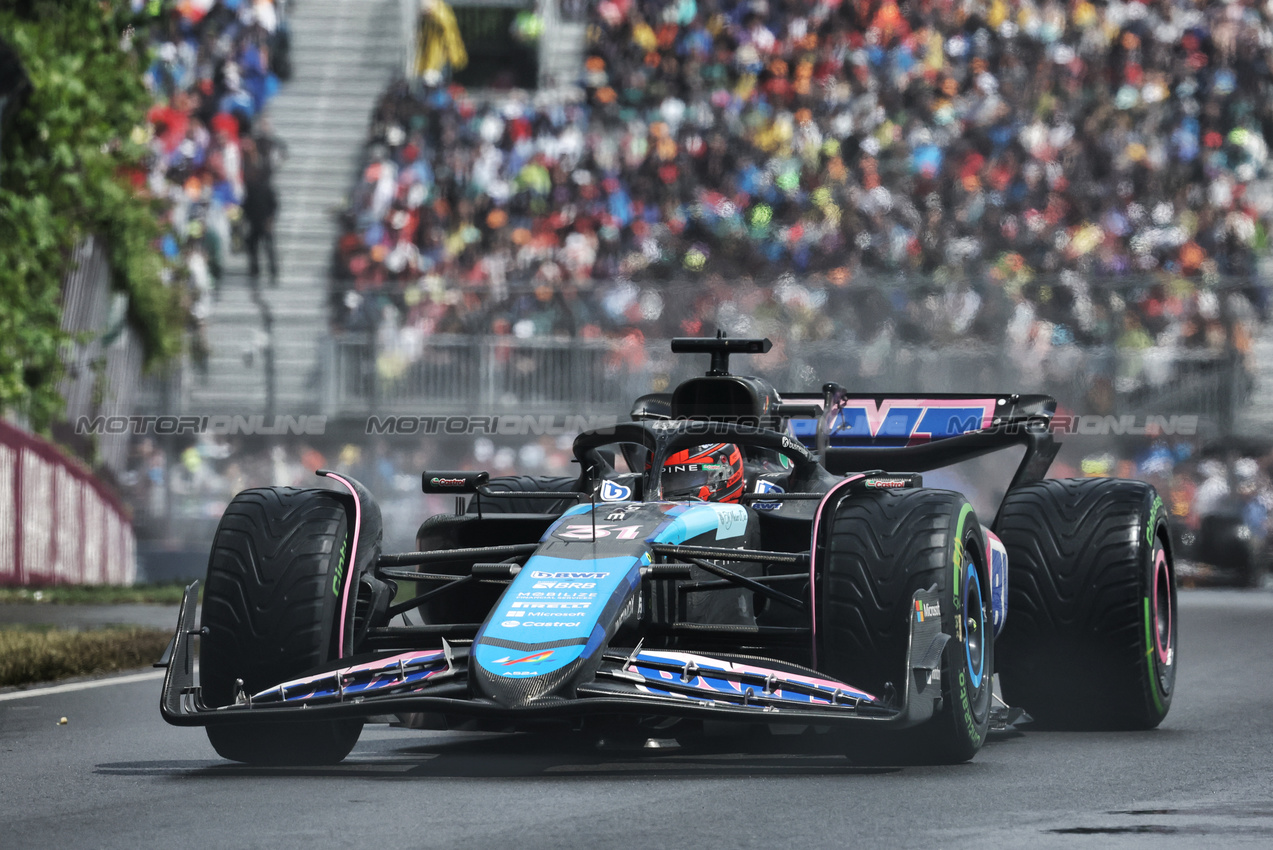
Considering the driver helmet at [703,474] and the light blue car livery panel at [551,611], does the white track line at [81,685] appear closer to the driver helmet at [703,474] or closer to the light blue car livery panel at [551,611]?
the driver helmet at [703,474]

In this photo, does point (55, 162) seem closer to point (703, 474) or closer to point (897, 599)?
point (703, 474)

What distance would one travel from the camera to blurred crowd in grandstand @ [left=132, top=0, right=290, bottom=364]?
901 inches

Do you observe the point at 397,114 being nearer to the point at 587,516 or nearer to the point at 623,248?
the point at 623,248

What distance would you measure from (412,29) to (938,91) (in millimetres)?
7128

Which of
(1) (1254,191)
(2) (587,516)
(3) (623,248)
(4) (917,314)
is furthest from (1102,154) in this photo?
(2) (587,516)

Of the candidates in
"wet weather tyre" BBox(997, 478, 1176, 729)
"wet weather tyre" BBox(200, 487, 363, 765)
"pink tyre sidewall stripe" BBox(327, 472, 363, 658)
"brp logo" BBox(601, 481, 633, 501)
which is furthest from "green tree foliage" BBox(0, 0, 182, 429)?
"wet weather tyre" BBox(997, 478, 1176, 729)

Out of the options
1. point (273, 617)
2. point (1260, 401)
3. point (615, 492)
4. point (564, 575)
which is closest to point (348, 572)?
point (273, 617)

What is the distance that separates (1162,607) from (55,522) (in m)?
12.7

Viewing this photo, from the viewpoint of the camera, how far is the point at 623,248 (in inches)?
875

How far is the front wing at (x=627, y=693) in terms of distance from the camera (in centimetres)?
589

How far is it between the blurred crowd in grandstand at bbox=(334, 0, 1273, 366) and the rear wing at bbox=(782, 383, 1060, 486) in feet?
34.2

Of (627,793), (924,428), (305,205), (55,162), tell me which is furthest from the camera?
(305,205)

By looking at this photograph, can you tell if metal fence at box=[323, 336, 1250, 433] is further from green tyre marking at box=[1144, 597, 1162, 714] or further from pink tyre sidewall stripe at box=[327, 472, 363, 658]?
pink tyre sidewall stripe at box=[327, 472, 363, 658]

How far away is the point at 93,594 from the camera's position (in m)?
17.3
